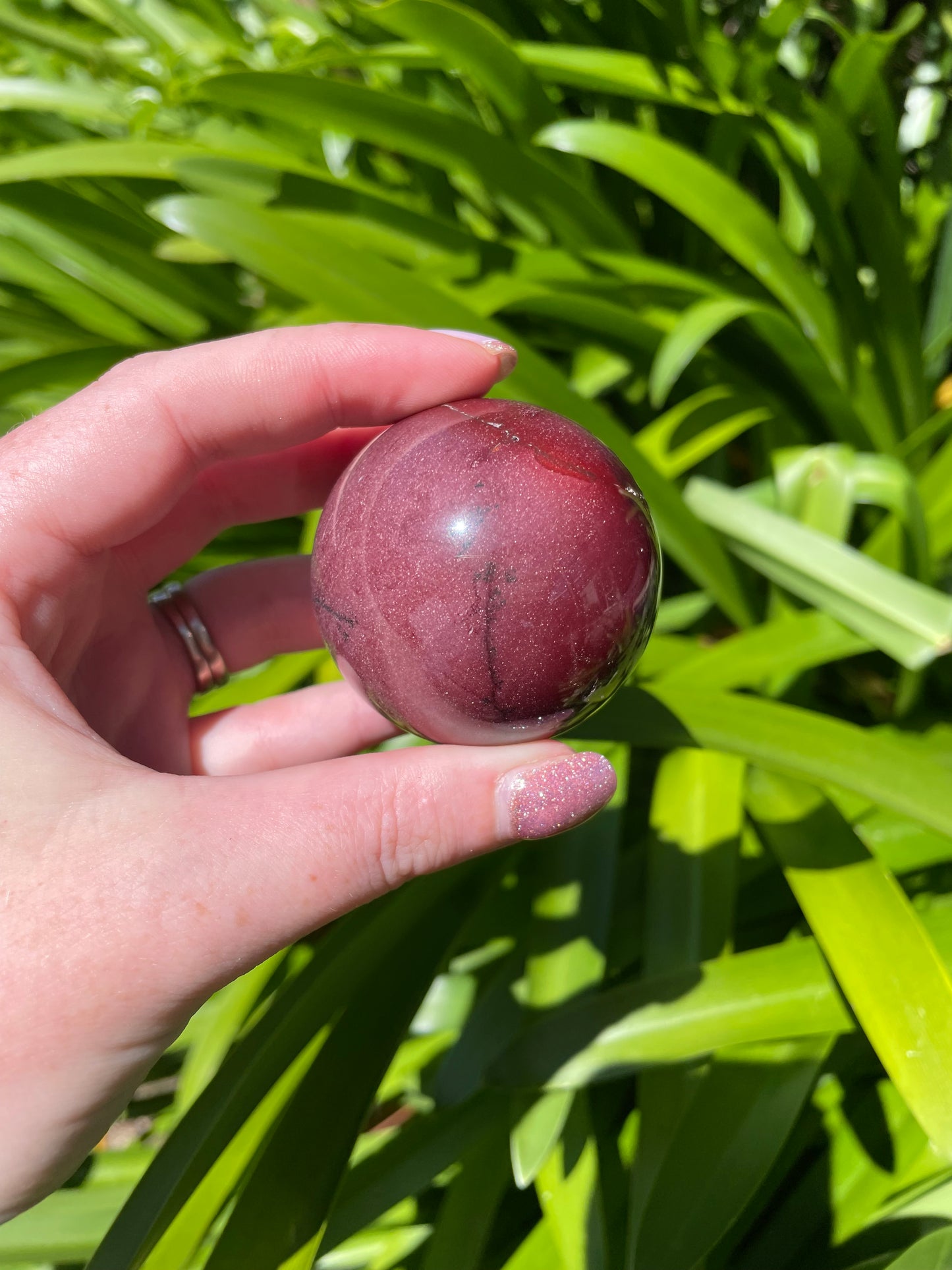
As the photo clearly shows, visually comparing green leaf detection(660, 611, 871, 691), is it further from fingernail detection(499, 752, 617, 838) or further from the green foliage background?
fingernail detection(499, 752, 617, 838)

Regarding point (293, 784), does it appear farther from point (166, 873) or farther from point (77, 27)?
point (77, 27)

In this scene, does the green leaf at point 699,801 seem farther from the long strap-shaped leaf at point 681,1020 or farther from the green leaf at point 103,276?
the green leaf at point 103,276

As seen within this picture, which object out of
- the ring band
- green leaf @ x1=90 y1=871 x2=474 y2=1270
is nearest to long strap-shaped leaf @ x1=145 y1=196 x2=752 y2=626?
the ring band

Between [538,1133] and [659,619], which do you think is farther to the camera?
[659,619]

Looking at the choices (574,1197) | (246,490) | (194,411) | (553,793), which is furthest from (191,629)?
(574,1197)

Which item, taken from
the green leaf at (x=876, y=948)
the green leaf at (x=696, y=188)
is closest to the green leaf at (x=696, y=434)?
the green leaf at (x=696, y=188)

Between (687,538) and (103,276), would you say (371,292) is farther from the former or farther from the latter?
(103,276)
